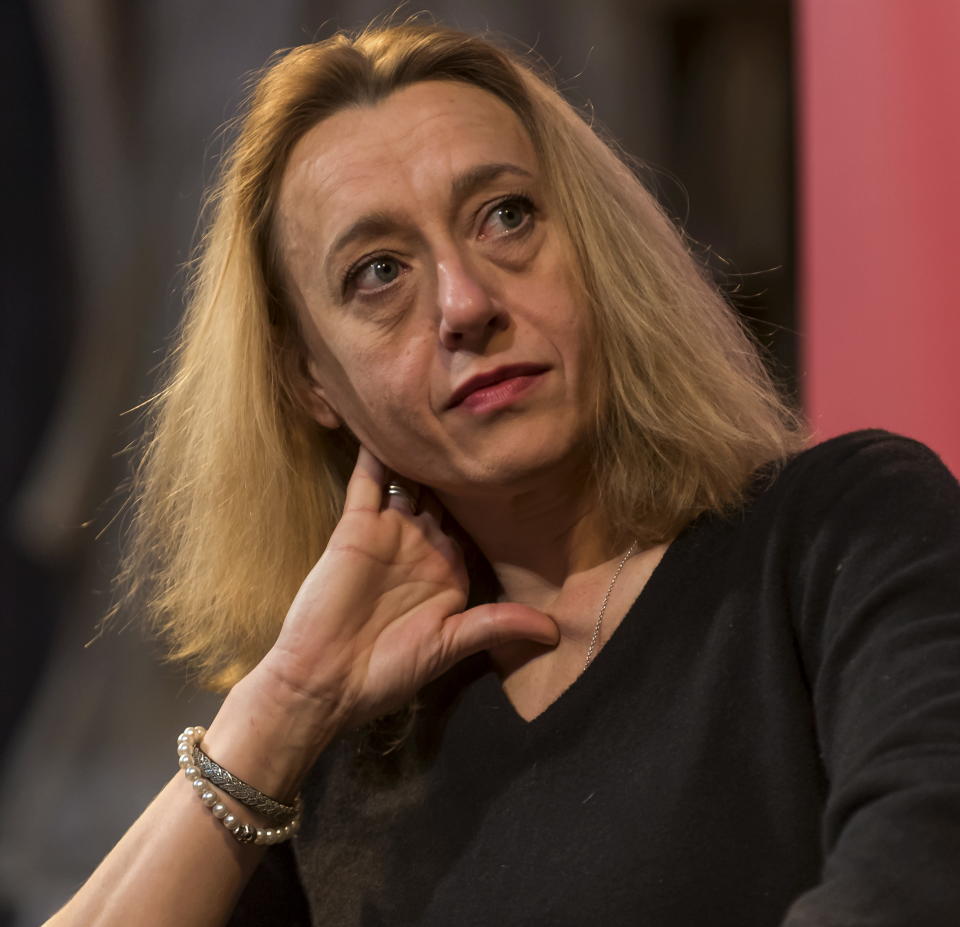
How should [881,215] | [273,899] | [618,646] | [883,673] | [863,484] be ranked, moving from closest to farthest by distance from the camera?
[883,673] < [863,484] < [618,646] < [273,899] < [881,215]

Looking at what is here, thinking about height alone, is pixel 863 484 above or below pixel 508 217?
below

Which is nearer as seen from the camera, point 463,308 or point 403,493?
point 463,308

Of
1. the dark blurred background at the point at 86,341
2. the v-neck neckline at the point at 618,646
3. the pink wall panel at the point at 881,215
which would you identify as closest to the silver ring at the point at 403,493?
the v-neck neckline at the point at 618,646

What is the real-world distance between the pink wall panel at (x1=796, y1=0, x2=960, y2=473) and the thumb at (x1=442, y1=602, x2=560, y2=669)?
1.85 ft

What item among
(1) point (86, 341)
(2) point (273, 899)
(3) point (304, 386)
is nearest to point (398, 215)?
(3) point (304, 386)

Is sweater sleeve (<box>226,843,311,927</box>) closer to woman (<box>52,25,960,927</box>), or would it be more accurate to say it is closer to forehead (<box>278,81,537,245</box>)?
woman (<box>52,25,960,927</box>)

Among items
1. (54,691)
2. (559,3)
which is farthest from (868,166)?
(54,691)

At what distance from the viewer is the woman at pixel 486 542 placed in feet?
3.59

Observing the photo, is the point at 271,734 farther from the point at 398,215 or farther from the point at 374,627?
the point at 398,215

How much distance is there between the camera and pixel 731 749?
1102 mm

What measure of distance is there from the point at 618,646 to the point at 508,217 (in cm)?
45

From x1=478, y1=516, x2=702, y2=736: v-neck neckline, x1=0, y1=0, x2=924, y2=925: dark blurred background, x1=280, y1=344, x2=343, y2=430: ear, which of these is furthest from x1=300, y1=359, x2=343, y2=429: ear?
x1=0, y1=0, x2=924, y2=925: dark blurred background

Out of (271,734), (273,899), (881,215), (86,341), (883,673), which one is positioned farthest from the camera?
(86,341)

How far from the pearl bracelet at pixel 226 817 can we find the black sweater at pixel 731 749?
0.33ft
